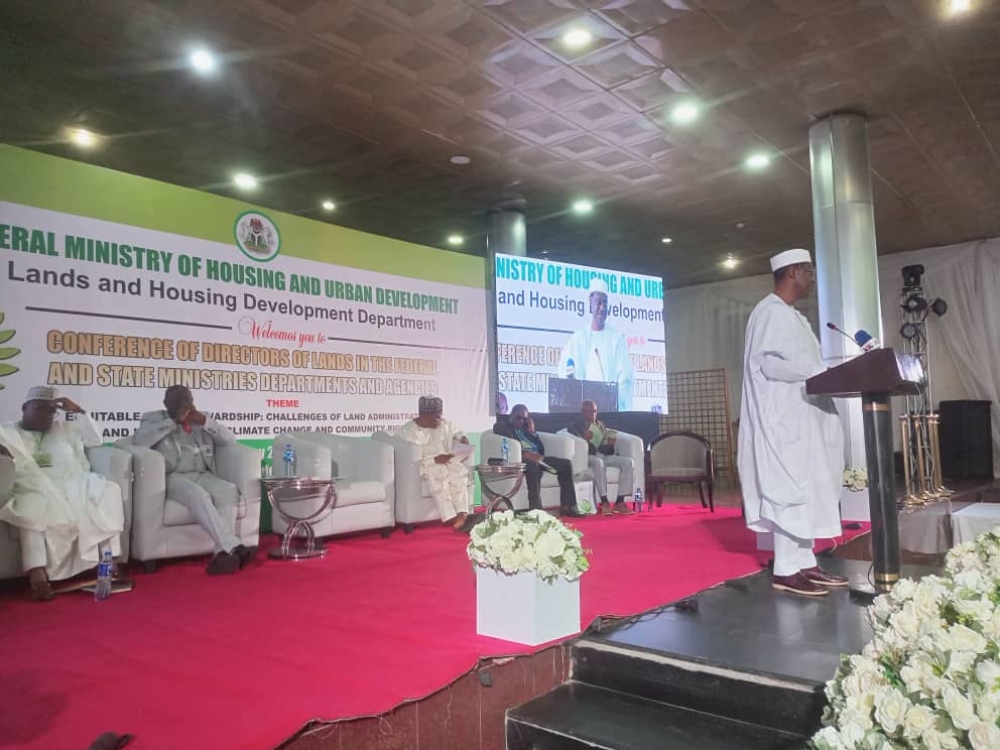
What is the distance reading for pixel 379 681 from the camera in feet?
6.92

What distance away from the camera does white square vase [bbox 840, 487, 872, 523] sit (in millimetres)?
5445

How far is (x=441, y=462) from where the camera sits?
5.62 meters

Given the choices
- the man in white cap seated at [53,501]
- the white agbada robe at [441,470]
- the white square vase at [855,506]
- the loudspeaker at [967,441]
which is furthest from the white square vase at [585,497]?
the loudspeaker at [967,441]

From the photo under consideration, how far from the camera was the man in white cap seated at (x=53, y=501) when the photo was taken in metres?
3.51

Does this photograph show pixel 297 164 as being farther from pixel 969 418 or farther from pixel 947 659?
pixel 969 418

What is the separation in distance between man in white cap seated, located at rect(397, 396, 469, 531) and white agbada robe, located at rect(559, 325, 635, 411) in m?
2.52

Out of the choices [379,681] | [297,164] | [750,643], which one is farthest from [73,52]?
[750,643]

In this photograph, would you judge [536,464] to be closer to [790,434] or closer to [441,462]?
[441,462]

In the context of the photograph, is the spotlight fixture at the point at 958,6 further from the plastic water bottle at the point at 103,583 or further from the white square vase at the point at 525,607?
the plastic water bottle at the point at 103,583

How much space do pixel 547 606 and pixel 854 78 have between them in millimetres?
4829

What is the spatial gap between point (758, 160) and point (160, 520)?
5891 millimetres

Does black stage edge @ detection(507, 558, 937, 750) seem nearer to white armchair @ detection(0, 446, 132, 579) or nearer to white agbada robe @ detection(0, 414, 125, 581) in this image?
white agbada robe @ detection(0, 414, 125, 581)

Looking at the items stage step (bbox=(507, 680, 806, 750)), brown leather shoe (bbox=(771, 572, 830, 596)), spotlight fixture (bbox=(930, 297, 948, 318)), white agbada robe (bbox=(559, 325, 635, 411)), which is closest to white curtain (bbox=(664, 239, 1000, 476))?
spotlight fixture (bbox=(930, 297, 948, 318))

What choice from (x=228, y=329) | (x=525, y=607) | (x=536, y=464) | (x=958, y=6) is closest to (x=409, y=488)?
(x=536, y=464)
